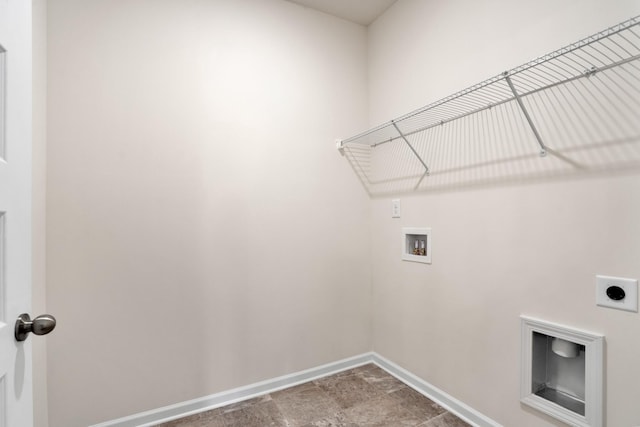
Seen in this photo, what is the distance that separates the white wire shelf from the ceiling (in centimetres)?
90

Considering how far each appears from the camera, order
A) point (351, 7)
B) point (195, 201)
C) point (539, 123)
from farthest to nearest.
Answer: point (351, 7), point (195, 201), point (539, 123)

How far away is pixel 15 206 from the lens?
0.74m

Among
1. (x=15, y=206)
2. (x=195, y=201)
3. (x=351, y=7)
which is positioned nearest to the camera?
(x=15, y=206)

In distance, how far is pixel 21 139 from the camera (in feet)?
2.49

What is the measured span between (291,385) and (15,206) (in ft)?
6.06

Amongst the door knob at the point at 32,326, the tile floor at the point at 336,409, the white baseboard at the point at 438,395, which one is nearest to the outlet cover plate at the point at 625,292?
the white baseboard at the point at 438,395

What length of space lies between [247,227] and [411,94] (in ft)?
4.40

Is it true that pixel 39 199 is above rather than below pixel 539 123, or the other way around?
below

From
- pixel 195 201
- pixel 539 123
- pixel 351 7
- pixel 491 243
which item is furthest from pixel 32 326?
pixel 351 7

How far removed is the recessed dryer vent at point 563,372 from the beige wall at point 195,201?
1.15m

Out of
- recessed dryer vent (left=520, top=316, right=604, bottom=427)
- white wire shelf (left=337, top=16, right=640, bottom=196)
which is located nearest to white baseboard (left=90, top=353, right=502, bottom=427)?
recessed dryer vent (left=520, top=316, right=604, bottom=427)

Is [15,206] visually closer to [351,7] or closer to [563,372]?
[563,372]

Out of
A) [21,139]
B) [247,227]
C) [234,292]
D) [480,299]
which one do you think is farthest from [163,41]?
[480,299]

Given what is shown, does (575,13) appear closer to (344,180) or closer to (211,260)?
(344,180)
